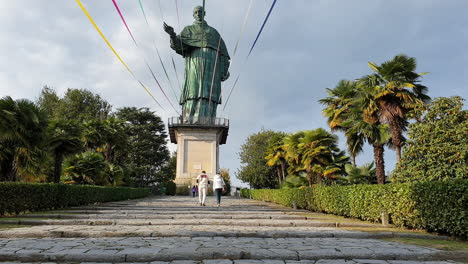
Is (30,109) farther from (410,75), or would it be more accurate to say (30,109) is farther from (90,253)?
(410,75)

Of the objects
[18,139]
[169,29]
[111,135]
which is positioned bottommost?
[18,139]

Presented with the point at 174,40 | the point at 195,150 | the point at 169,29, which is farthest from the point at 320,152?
the point at 174,40

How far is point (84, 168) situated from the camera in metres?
19.3

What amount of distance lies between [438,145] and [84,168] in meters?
18.2

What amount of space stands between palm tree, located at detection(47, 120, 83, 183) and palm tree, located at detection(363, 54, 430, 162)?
13.8m

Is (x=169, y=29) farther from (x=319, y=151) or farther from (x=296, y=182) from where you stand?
(x=319, y=151)

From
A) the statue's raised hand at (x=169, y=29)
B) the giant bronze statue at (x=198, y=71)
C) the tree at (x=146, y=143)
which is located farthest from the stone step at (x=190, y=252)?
the tree at (x=146, y=143)

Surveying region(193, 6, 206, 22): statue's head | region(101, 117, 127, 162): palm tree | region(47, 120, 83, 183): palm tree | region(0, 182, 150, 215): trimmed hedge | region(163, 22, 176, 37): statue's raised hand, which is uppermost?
region(193, 6, 206, 22): statue's head

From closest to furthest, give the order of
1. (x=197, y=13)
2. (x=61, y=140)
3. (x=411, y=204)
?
(x=411, y=204) < (x=61, y=140) < (x=197, y=13)

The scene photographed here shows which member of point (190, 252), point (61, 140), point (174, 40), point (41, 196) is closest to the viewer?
point (190, 252)

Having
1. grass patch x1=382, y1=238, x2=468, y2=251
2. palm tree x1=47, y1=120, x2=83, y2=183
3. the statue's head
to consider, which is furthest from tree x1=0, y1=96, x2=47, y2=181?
the statue's head

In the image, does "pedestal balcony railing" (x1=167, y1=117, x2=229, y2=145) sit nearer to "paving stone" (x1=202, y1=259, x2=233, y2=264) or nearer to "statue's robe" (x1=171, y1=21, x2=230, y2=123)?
"statue's robe" (x1=171, y1=21, x2=230, y2=123)

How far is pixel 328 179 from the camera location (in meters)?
20.2

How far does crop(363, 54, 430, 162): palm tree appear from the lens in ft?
52.3
